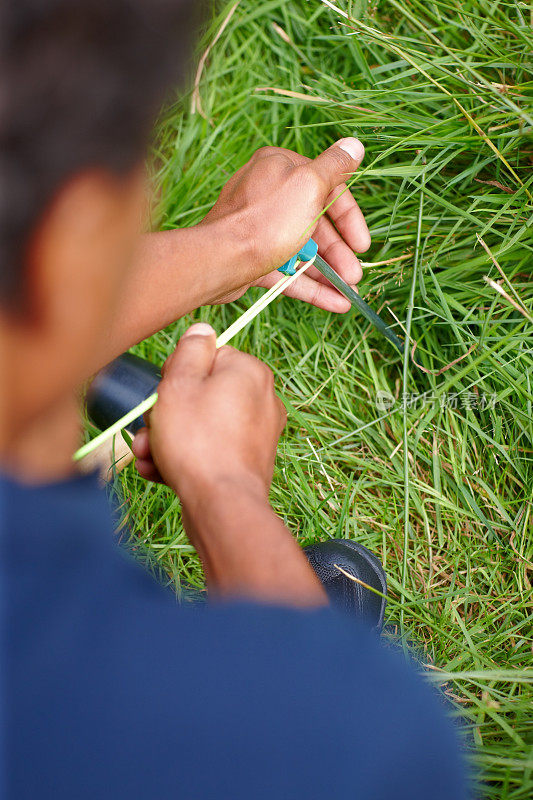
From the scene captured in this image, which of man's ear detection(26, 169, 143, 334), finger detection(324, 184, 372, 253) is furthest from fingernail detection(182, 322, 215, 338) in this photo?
finger detection(324, 184, 372, 253)

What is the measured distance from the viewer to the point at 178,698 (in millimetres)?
425

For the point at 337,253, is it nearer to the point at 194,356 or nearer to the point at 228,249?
the point at 228,249

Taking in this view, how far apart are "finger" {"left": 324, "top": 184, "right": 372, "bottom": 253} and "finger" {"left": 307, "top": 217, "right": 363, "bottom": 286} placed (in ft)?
0.04

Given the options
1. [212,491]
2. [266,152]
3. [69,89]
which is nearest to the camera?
[69,89]

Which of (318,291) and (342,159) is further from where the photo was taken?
(318,291)

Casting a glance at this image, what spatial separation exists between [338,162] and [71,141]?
583 millimetres

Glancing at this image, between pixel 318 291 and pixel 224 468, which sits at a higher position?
pixel 224 468

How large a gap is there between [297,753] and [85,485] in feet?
0.98

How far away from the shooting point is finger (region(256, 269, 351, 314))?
99 centimetres

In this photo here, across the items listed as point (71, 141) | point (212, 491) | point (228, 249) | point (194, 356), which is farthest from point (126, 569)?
point (228, 249)

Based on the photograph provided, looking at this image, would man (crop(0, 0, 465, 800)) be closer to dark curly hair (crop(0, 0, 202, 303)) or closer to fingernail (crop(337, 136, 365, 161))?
dark curly hair (crop(0, 0, 202, 303))

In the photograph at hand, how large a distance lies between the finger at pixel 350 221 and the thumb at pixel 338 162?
8 centimetres

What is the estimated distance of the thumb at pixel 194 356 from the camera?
577 millimetres

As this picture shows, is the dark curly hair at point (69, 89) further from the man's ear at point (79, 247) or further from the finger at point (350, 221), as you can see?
the finger at point (350, 221)
